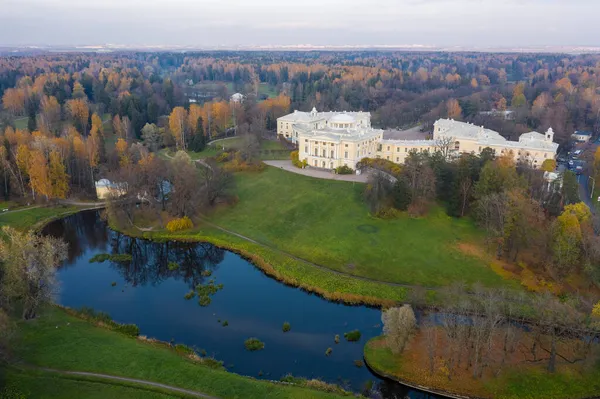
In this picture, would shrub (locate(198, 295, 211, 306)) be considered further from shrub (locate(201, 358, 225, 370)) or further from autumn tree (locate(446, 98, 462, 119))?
autumn tree (locate(446, 98, 462, 119))

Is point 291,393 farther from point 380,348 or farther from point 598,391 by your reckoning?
point 598,391

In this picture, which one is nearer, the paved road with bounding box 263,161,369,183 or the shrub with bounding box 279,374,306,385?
the shrub with bounding box 279,374,306,385

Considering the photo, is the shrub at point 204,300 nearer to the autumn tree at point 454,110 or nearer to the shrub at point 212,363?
the shrub at point 212,363

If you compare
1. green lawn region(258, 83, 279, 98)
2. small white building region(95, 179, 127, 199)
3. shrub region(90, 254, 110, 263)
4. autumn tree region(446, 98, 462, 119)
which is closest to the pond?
shrub region(90, 254, 110, 263)

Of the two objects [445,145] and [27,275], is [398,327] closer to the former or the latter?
[27,275]

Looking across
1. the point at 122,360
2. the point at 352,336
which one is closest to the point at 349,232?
the point at 352,336

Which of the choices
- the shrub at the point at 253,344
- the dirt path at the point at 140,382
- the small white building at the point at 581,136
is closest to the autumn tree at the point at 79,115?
the dirt path at the point at 140,382
